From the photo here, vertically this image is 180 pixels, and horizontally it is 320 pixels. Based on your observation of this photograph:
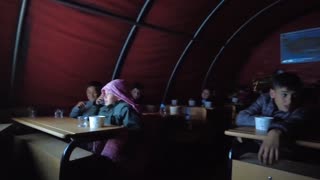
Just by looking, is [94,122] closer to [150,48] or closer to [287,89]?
[287,89]

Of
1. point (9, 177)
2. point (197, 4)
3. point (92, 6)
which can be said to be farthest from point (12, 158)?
point (197, 4)

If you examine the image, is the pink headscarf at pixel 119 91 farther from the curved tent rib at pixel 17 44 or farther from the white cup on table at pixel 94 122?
the curved tent rib at pixel 17 44

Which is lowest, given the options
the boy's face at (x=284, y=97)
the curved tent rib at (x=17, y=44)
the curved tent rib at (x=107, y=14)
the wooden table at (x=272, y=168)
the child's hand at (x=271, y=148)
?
the wooden table at (x=272, y=168)

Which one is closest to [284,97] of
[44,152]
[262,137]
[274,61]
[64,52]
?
[262,137]

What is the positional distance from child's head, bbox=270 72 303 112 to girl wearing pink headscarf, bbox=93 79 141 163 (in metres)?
1.42

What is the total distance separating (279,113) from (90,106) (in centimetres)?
258

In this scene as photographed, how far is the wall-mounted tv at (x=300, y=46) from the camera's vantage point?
598 cm

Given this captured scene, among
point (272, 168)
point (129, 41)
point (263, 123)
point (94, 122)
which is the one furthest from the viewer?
point (129, 41)

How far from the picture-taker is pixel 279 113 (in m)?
2.32

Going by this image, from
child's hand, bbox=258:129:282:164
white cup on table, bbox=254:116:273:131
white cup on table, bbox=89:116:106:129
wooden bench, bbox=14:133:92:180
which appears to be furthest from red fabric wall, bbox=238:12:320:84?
wooden bench, bbox=14:133:92:180

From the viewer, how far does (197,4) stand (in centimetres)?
464

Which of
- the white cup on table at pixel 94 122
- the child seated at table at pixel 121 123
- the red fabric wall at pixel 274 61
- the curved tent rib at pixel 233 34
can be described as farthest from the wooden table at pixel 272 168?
the red fabric wall at pixel 274 61

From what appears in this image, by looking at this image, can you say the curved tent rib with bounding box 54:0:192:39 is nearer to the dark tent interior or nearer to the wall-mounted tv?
the dark tent interior

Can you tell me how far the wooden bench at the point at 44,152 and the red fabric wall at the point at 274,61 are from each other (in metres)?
5.46
